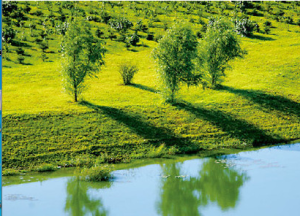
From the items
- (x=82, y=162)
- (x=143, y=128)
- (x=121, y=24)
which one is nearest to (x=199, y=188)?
(x=82, y=162)

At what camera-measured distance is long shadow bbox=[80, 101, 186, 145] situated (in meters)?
50.8

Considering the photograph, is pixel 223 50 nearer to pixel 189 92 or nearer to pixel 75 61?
pixel 189 92

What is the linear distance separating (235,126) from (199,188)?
57.5 feet

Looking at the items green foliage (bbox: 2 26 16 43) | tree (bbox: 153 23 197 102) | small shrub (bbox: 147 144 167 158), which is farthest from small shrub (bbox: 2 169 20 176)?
green foliage (bbox: 2 26 16 43)

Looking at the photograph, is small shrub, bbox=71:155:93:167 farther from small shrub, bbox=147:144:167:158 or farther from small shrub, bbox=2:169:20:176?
small shrub, bbox=147:144:167:158

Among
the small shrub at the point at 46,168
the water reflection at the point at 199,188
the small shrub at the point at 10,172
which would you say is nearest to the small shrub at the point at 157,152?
the water reflection at the point at 199,188

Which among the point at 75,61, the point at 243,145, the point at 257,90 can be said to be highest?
the point at 75,61

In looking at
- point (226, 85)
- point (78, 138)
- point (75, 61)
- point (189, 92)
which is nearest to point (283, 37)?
point (226, 85)

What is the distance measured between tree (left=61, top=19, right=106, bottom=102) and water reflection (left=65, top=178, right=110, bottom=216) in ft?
65.3

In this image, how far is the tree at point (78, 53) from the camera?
55.2m

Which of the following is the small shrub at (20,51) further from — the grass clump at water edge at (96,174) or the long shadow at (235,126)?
the grass clump at water edge at (96,174)

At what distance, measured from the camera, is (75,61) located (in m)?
55.7

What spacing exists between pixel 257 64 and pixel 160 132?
4196cm

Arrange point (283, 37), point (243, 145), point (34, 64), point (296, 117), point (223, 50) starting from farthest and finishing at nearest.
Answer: point (283, 37) → point (34, 64) → point (223, 50) → point (296, 117) → point (243, 145)
